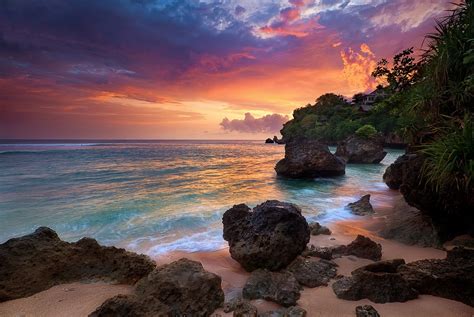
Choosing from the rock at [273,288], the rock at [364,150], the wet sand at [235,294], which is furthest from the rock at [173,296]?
the rock at [364,150]

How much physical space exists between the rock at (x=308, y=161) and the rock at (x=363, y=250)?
14.0 m

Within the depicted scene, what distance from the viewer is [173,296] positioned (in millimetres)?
4070

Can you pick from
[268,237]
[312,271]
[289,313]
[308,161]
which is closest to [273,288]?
[289,313]

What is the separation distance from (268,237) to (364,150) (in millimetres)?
29553

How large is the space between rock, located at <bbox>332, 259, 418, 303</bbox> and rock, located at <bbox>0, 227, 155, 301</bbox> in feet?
11.7

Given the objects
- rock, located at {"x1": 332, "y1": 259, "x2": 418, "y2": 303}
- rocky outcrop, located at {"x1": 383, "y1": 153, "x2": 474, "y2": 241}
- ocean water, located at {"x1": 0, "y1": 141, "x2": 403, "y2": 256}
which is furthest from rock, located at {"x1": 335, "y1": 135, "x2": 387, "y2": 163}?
rock, located at {"x1": 332, "y1": 259, "x2": 418, "y2": 303}

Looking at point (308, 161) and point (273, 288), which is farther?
point (308, 161)

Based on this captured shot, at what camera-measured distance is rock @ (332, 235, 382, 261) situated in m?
6.12

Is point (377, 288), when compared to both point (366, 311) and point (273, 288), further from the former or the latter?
point (273, 288)

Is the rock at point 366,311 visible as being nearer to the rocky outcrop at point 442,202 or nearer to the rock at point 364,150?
the rocky outcrop at point 442,202

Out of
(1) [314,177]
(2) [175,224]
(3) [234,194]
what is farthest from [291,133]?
(2) [175,224]

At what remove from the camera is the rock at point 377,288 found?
4.26 meters

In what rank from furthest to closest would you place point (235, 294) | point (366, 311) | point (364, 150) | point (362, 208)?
point (364, 150)
point (362, 208)
point (235, 294)
point (366, 311)

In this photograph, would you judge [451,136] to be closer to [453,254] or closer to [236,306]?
[453,254]
